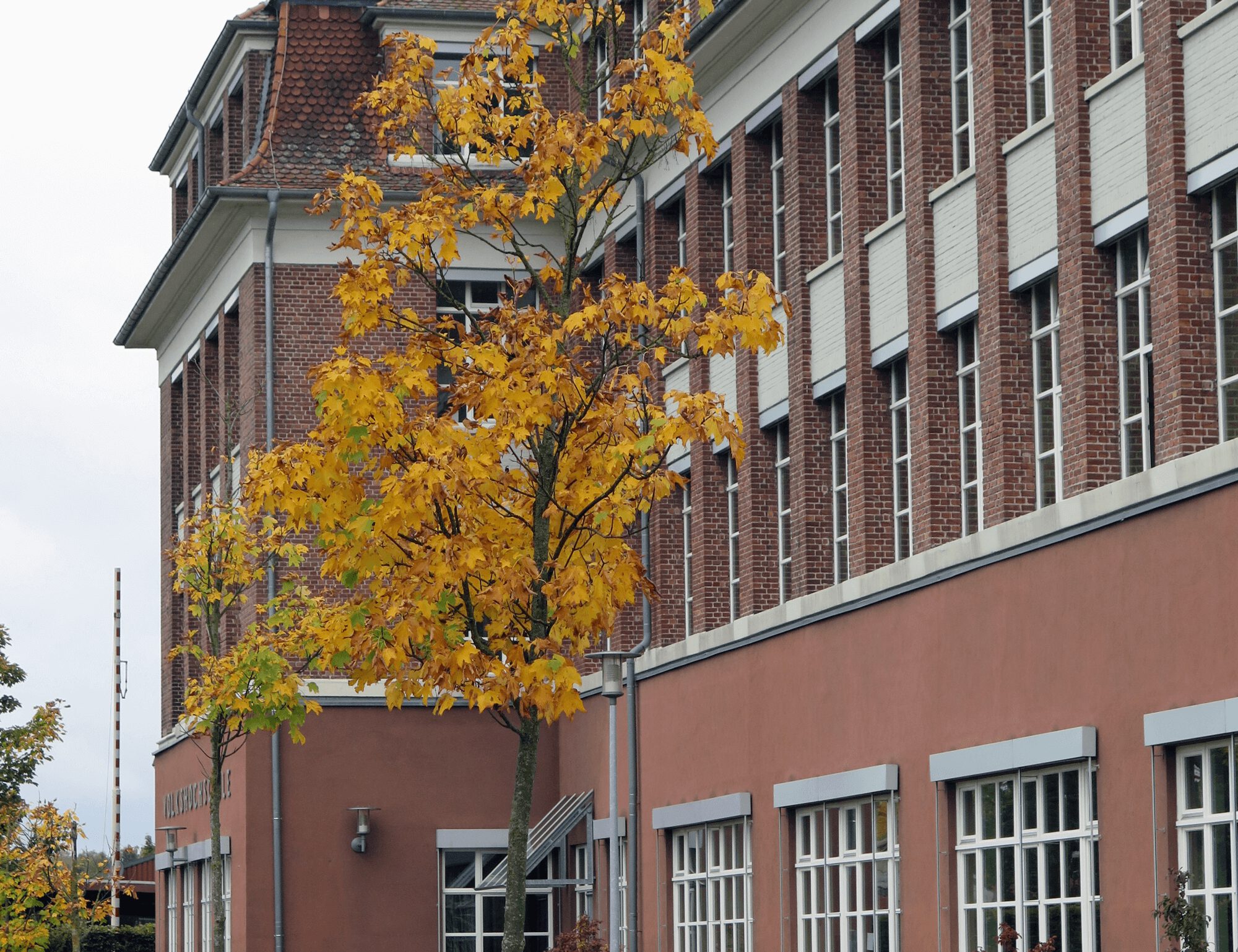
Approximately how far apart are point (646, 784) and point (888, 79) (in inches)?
432

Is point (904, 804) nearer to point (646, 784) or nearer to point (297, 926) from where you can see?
point (646, 784)

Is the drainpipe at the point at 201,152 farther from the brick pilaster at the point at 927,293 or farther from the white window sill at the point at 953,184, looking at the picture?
the white window sill at the point at 953,184

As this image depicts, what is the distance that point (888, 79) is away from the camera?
26.6m

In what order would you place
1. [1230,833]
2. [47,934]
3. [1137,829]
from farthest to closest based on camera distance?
[47,934]
[1137,829]
[1230,833]

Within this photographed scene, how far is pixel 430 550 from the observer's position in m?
15.6

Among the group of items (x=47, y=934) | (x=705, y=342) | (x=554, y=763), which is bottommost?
(x=47, y=934)

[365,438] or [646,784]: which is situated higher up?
[365,438]

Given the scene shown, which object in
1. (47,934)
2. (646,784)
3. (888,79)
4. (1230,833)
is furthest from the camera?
(47,934)

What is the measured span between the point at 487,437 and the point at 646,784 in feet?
57.4

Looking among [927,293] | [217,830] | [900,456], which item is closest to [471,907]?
[217,830]

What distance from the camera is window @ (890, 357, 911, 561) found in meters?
26.0

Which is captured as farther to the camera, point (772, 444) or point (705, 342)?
point (772, 444)

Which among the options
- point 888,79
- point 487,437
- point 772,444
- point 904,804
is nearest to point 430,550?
point 487,437

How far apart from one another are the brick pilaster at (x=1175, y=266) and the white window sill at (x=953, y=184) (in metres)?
3.96
